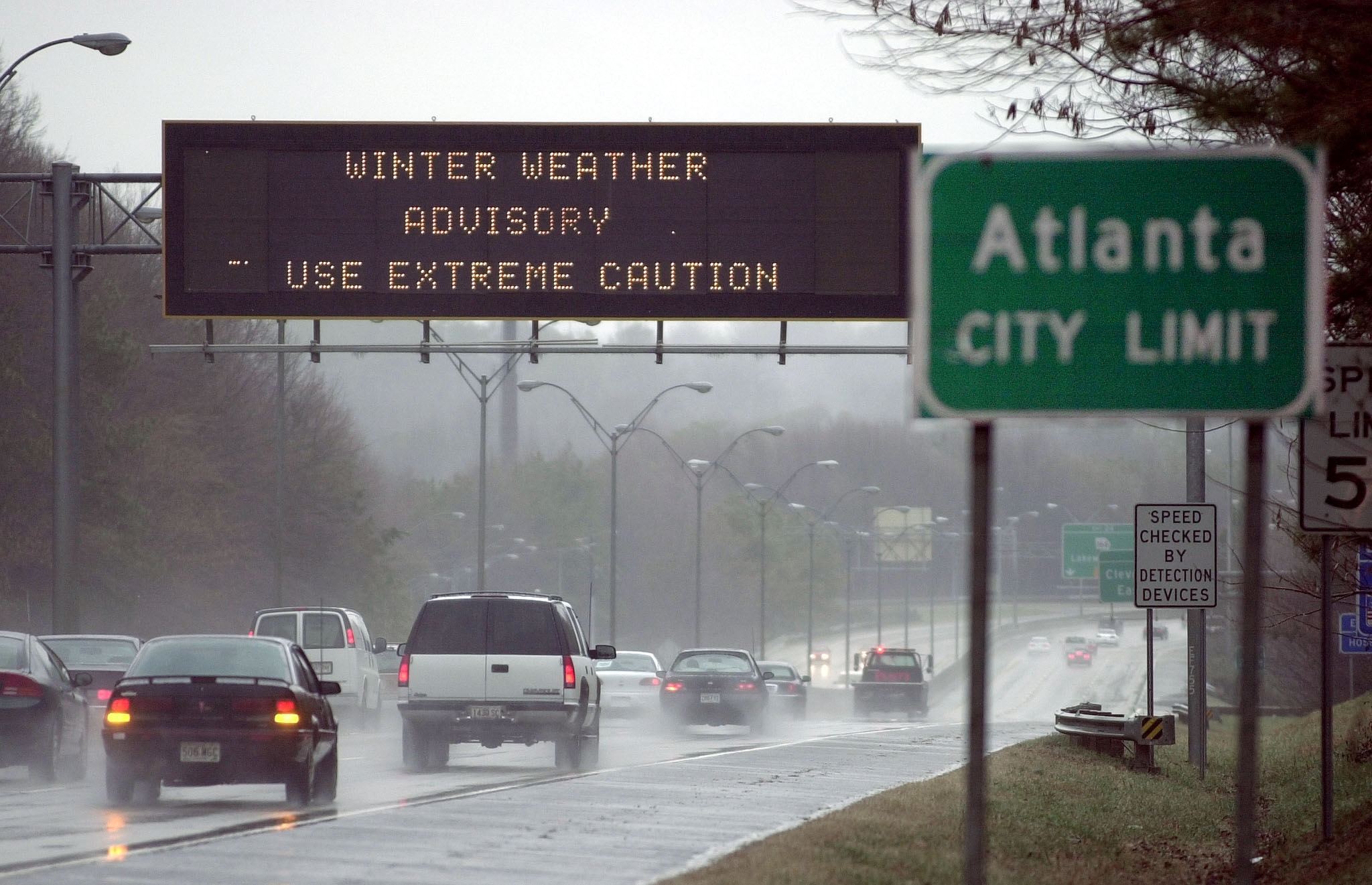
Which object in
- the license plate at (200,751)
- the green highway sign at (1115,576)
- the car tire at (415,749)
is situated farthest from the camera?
the green highway sign at (1115,576)

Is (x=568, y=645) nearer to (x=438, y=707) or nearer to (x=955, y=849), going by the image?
(x=438, y=707)

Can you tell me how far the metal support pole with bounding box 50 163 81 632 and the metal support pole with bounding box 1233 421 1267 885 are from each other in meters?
23.9

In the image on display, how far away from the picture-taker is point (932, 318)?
639cm

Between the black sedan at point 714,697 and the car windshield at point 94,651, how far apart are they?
10.9 meters

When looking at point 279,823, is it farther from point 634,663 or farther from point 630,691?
point 634,663

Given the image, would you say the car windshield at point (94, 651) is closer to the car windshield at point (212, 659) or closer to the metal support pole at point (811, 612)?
the car windshield at point (212, 659)

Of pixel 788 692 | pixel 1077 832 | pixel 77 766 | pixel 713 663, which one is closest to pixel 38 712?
pixel 77 766

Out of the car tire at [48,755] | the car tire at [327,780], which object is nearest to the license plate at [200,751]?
the car tire at [327,780]

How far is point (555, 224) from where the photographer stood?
23.4 metres

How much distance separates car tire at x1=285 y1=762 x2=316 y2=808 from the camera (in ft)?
54.6

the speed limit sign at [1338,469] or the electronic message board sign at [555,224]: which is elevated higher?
the electronic message board sign at [555,224]

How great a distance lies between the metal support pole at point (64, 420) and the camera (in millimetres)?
27688

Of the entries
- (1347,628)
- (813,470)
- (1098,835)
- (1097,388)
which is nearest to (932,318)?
(1097,388)

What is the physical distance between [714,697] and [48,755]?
57.1 ft
